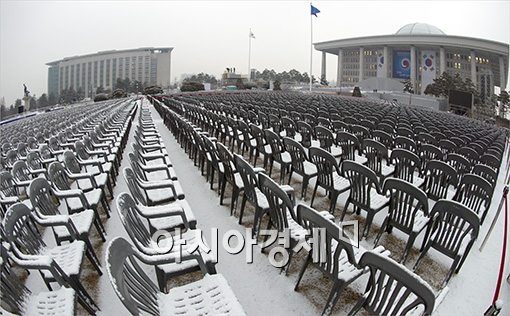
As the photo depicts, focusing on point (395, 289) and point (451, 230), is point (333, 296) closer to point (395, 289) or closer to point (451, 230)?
point (395, 289)

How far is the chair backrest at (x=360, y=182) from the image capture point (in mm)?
3731

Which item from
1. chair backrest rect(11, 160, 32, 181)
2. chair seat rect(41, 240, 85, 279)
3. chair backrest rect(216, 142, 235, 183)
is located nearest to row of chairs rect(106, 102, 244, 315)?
chair seat rect(41, 240, 85, 279)

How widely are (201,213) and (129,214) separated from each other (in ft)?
6.28

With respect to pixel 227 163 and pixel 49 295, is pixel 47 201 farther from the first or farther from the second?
pixel 227 163

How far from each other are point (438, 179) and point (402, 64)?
9149 cm

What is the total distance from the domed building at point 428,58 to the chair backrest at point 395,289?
295ft

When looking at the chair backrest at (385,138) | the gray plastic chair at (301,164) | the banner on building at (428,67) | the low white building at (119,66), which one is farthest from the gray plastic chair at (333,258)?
the low white building at (119,66)

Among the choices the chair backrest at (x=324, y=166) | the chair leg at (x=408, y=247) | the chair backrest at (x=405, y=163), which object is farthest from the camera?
the chair backrest at (x=405, y=163)

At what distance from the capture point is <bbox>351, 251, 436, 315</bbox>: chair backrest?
187cm

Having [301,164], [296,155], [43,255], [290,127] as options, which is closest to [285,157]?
[296,155]

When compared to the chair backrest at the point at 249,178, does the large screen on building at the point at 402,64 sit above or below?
above

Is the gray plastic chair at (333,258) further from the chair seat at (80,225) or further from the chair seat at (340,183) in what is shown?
the chair seat at (80,225)

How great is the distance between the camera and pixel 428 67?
266 ft

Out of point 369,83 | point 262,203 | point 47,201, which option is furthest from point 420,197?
point 369,83
